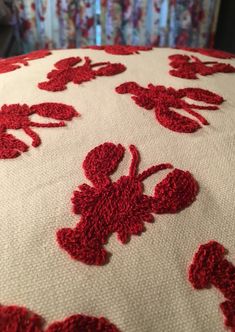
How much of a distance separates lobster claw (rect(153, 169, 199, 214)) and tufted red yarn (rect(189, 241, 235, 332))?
60 millimetres

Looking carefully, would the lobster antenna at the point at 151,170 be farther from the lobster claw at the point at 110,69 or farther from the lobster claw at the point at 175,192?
the lobster claw at the point at 110,69

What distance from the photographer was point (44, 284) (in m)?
0.35

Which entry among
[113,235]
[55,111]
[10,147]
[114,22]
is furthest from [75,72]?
[114,22]

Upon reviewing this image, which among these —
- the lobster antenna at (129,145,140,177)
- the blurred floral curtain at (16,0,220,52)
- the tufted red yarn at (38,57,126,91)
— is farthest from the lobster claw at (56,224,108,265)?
the blurred floral curtain at (16,0,220,52)

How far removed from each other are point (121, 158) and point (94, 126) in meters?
0.08

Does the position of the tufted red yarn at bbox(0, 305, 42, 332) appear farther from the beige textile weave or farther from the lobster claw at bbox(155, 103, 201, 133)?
the lobster claw at bbox(155, 103, 201, 133)

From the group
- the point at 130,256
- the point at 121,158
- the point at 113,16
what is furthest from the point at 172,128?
the point at 113,16

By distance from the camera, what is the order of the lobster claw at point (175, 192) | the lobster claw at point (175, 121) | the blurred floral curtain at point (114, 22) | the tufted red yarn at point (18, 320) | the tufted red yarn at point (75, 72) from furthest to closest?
the blurred floral curtain at point (114, 22) → the tufted red yarn at point (75, 72) → the lobster claw at point (175, 121) → the lobster claw at point (175, 192) → the tufted red yarn at point (18, 320)

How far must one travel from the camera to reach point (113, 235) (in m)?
0.40

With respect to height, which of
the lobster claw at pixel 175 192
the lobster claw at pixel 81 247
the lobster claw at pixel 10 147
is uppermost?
the lobster claw at pixel 10 147

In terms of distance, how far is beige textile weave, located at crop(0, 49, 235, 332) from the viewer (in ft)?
1.15

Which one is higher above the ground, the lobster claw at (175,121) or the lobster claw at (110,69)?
the lobster claw at (110,69)

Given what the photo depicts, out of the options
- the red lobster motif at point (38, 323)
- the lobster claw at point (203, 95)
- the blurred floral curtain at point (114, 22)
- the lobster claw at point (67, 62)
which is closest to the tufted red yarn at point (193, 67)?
the lobster claw at point (203, 95)

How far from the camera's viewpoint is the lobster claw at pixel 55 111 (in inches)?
22.5
